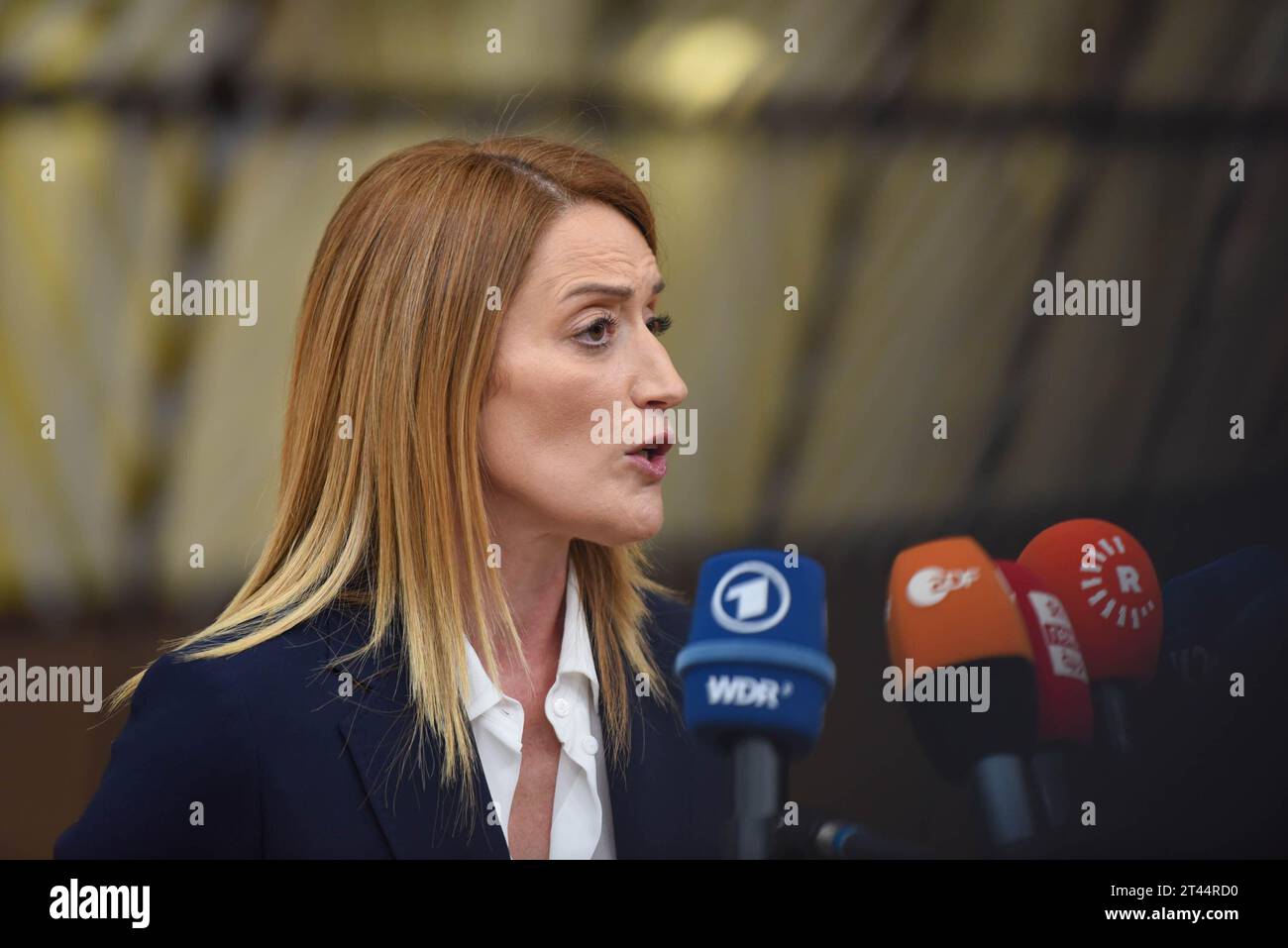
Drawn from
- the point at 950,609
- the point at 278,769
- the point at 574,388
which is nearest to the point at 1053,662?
the point at 950,609

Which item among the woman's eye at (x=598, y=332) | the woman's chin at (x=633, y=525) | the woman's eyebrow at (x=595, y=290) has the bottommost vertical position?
the woman's chin at (x=633, y=525)

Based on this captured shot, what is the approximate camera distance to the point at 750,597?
213 cm

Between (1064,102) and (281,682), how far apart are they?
168 centimetres

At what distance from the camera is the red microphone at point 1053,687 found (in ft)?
7.18

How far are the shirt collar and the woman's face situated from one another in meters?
0.12

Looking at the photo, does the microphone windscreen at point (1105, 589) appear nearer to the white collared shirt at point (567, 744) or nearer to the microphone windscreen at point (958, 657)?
the microphone windscreen at point (958, 657)

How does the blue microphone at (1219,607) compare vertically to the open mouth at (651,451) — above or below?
below

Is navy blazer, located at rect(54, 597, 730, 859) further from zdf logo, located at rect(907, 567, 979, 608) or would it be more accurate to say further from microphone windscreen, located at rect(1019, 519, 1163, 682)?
microphone windscreen, located at rect(1019, 519, 1163, 682)

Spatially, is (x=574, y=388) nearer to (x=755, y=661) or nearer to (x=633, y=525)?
(x=633, y=525)

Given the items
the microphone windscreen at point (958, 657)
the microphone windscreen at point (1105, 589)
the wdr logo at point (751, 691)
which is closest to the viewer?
the wdr logo at point (751, 691)

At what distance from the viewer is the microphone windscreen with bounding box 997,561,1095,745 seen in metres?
2.19

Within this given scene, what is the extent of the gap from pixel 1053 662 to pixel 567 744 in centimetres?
76

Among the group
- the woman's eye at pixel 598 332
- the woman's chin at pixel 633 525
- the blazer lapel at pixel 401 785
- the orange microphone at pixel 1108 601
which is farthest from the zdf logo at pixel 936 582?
the blazer lapel at pixel 401 785

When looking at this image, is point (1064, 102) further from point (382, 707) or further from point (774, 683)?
point (382, 707)
